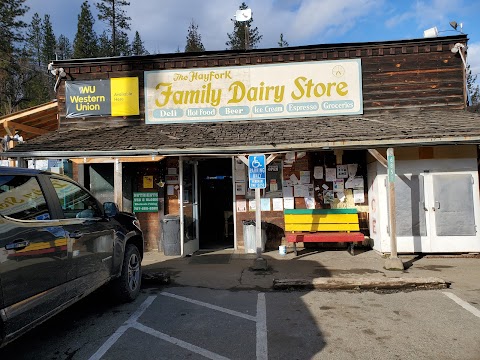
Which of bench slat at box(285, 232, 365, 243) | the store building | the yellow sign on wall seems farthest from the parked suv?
the yellow sign on wall

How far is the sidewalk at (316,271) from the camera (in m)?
5.95

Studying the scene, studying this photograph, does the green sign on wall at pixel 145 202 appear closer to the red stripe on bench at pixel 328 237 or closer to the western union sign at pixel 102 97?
the western union sign at pixel 102 97

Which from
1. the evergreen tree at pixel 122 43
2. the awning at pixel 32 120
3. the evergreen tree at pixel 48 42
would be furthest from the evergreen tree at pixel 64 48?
the awning at pixel 32 120

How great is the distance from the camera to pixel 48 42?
37.9m

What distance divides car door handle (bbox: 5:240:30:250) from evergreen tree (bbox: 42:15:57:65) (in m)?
39.9

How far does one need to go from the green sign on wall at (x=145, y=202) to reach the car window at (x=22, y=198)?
6.14 metres

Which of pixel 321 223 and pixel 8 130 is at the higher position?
pixel 8 130

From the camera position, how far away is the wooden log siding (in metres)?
9.49

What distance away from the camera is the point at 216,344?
398cm

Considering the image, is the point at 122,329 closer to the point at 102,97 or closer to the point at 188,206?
the point at 188,206

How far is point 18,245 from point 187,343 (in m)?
2.03

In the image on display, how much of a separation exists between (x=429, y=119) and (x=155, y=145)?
630 cm

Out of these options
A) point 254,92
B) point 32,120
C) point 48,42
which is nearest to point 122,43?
point 48,42

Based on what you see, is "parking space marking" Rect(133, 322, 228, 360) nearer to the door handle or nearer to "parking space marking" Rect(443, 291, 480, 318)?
the door handle
